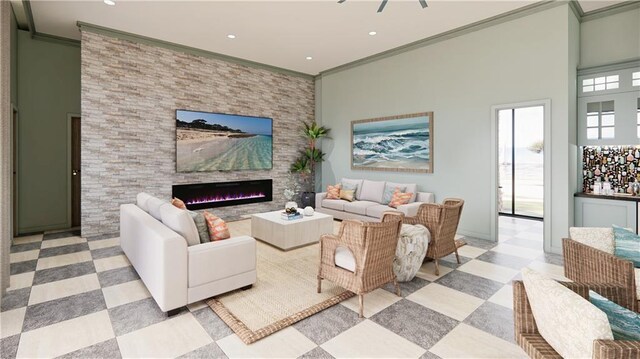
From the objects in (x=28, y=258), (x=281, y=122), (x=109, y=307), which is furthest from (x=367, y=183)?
(x=28, y=258)

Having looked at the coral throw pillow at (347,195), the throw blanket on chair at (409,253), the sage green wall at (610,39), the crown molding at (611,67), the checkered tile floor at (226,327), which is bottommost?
the checkered tile floor at (226,327)

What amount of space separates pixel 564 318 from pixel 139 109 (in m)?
6.50

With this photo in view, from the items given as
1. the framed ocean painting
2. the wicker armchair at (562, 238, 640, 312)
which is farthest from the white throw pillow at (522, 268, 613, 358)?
the framed ocean painting

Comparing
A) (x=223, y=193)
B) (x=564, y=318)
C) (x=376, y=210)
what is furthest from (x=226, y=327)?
(x=223, y=193)

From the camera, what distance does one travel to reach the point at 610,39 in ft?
15.2

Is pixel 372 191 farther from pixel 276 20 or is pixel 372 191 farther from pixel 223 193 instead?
pixel 276 20

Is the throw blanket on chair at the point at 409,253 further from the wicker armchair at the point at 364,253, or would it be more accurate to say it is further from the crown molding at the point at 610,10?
the crown molding at the point at 610,10

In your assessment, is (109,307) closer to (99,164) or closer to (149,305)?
(149,305)

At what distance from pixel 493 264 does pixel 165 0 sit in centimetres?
571

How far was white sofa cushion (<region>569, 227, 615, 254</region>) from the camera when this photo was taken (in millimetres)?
2416

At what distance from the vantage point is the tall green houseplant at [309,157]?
26.6ft

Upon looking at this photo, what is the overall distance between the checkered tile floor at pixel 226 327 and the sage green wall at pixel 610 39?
3.18 meters

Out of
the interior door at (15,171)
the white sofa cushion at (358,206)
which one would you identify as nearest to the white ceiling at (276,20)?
the interior door at (15,171)

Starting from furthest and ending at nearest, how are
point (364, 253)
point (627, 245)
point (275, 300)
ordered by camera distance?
point (275, 300), point (364, 253), point (627, 245)
